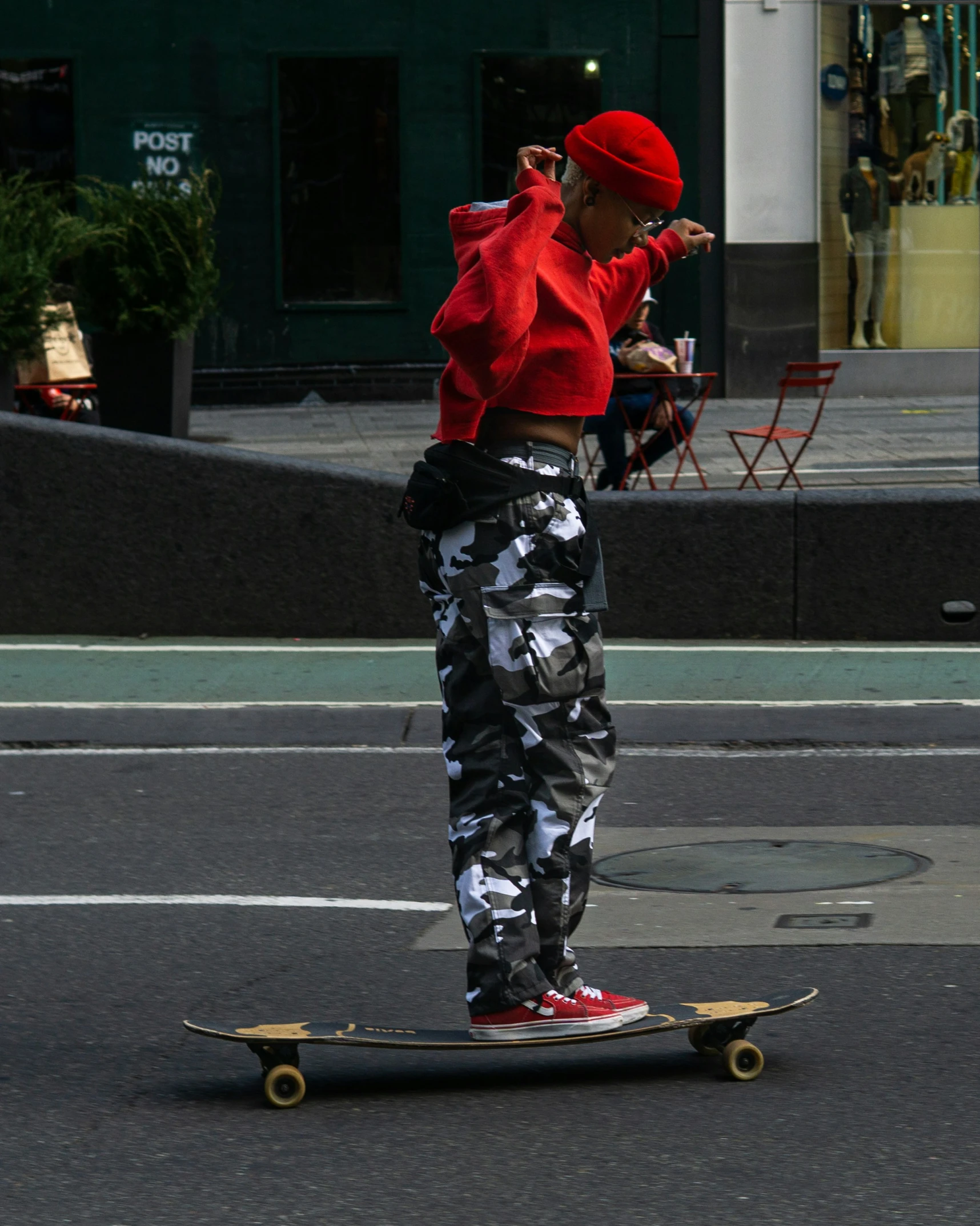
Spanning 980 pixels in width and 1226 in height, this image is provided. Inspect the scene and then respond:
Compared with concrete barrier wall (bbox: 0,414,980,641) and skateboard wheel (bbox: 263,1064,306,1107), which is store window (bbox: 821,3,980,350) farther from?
skateboard wheel (bbox: 263,1064,306,1107)

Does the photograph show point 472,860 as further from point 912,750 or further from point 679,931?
point 912,750

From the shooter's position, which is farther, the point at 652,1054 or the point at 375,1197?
the point at 652,1054

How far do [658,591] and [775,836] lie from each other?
3.51 meters

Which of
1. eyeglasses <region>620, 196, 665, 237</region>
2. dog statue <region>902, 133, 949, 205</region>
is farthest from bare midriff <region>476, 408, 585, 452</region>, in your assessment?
dog statue <region>902, 133, 949, 205</region>

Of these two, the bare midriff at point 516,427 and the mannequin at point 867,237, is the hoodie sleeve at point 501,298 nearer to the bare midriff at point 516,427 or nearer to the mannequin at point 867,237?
the bare midriff at point 516,427

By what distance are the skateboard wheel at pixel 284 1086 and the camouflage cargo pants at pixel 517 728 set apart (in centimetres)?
38

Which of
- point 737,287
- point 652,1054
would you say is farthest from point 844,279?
point 652,1054

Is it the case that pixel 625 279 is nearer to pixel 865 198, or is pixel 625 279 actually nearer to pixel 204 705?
pixel 204 705

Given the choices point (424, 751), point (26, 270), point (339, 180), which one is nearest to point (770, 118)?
point (339, 180)

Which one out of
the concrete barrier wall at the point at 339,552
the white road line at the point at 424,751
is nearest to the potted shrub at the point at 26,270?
the concrete barrier wall at the point at 339,552

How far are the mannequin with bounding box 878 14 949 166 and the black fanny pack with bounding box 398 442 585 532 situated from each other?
57.2 ft

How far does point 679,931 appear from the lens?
545 cm

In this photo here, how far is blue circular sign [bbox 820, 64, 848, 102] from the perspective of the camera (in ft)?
67.0

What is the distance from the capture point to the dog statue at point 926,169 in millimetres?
20812
